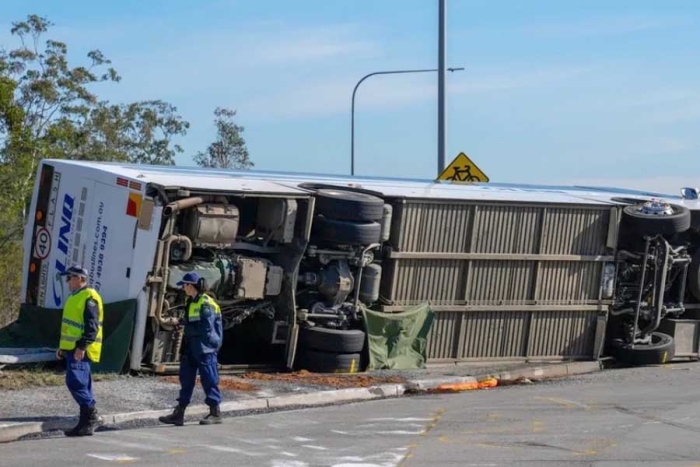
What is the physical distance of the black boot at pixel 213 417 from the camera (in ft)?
36.7

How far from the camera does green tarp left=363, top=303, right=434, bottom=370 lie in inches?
607

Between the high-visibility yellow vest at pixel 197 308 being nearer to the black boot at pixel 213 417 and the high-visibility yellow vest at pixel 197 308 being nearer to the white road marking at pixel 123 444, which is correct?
the black boot at pixel 213 417

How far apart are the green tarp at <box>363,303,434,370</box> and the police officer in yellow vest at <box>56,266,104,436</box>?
5.37 metres

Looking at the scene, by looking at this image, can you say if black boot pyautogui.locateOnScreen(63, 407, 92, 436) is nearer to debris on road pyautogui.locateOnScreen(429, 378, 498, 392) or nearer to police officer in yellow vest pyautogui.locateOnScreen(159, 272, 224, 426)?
police officer in yellow vest pyautogui.locateOnScreen(159, 272, 224, 426)

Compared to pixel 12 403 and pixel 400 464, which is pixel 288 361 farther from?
pixel 400 464

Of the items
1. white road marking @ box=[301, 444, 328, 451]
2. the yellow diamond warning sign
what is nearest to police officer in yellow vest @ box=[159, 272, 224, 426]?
white road marking @ box=[301, 444, 328, 451]

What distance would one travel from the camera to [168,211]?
13211 mm

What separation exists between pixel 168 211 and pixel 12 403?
298 centimetres

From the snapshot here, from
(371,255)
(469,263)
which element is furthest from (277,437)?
(469,263)

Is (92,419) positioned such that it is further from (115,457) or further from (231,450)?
(231,450)

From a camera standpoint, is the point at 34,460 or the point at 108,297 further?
the point at 108,297

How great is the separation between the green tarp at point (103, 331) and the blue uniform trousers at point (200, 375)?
2.30m

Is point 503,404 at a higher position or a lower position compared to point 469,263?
lower

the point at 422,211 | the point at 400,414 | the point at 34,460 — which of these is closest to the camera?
the point at 34,460
